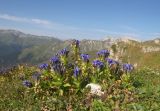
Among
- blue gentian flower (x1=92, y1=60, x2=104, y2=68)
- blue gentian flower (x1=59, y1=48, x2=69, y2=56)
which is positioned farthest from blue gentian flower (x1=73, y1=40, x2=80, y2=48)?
blue gentian flower (x1=92, y1=60, x2=104, y2=68)

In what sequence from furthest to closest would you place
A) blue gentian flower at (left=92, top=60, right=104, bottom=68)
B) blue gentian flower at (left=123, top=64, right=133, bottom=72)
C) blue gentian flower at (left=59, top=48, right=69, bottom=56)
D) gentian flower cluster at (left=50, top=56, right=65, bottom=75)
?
blue gentian flower at (left=59, top=48, right=69, bottom=56) → blue gentian flower at (left=123, top=64, right=133, bottom=72) → blue gentian flower at (left=92, top=60, right=104, bottom=68) → gentian flower cluster at (left=50, top=56, right=65, bottom=75)

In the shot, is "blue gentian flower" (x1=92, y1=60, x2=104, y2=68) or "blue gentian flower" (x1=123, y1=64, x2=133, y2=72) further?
"blue gentian flower" (x1=123, y1=64, x2=133, y2=72)

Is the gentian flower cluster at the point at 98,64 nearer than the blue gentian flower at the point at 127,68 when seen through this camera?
Yes

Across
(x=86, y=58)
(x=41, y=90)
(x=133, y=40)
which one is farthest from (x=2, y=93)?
(x=133, y=40)

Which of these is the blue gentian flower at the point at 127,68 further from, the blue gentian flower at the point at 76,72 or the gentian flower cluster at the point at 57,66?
the gentian flower cluster at the point at 57,66

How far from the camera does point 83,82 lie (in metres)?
14.9

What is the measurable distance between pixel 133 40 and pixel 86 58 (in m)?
132

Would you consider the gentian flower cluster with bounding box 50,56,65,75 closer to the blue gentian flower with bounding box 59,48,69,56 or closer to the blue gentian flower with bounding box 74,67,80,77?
the blue gentian flower with bounding box 74,67,80,77

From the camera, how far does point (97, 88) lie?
44.8 ft

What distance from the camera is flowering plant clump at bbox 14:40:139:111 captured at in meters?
12.0

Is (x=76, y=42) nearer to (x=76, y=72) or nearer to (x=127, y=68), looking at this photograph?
(x=127, y=68)

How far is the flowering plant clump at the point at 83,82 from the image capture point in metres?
12.0

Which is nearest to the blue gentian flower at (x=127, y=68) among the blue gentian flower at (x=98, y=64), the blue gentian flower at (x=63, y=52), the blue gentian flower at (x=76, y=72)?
→ the blue gentian flower at (x=98, y=64)

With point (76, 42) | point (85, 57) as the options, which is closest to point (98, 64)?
point (85, 57)
